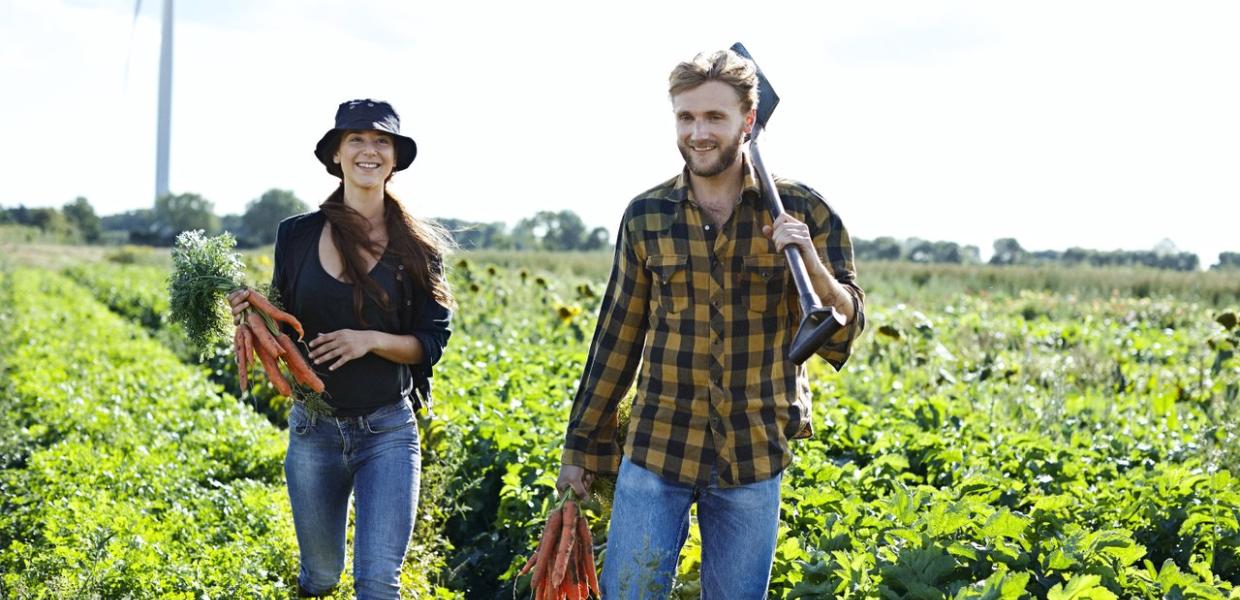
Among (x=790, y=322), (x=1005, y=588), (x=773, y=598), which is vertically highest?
(x=790, y=322)

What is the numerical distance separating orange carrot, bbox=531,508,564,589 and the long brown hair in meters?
0.81

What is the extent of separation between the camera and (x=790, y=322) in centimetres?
268

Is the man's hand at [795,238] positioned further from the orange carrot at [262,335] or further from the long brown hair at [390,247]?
the orange carrot at [262,335]

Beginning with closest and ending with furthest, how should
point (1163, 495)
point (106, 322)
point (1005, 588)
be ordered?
1. point (1005, 588)
2. point (1163, 495)
3. point (106, 322)

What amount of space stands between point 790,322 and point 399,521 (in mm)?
1298

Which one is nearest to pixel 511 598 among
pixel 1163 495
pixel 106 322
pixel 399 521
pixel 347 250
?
pixel 399 521

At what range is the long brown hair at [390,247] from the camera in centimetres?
320

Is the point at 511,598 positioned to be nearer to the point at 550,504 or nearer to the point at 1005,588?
the point at 550,504

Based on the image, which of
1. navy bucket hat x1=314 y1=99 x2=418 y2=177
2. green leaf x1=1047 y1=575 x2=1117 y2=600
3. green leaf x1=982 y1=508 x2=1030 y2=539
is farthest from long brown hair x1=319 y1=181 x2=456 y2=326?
green leaf x1=1047 y1=575 x2=1117 y2=600

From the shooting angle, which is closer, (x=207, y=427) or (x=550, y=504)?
(x=550, y=504)

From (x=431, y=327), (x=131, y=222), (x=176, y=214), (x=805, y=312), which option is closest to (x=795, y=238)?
(x=805, y=312)

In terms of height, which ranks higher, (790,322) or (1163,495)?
(790,322)

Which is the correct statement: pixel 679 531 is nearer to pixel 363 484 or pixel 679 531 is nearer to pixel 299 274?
pixel 363 484

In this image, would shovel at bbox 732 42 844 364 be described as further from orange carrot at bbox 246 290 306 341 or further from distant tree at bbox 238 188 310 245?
distant tree at bbox 238 188 310 245
